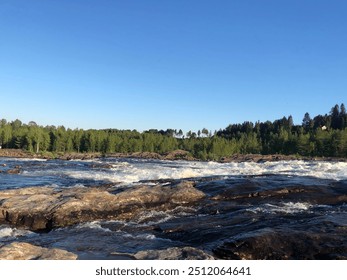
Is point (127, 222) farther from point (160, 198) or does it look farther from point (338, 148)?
point (338, 148)

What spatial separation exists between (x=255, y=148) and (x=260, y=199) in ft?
402

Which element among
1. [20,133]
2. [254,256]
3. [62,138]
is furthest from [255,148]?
[254,256]

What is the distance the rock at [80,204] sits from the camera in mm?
17000

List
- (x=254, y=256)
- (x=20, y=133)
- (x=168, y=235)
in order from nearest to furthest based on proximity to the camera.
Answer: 1. (x=254, y=256)
2. (x=168, y=235)
3. (x=20, y=133)

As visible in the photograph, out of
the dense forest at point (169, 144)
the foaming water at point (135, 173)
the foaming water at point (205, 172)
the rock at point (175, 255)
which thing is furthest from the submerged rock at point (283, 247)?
the dense forest at point (169, 144)

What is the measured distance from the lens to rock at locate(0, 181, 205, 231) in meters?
17.0

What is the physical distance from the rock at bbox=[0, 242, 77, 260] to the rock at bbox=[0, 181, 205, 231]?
20.6 feet

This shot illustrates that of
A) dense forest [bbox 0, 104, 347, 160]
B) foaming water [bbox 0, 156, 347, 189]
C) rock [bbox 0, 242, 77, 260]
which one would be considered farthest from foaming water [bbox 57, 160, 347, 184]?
dense forest [bbox 0, 104, 347, 160]

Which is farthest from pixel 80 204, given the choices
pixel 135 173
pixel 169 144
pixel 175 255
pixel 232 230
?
pixel 169 144

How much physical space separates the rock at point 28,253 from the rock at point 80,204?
248 inches

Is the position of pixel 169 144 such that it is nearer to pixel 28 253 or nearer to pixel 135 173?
pixel 135 173

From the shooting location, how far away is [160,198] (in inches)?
793

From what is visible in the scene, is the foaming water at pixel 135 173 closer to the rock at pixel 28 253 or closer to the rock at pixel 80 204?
the rock at pixel 80 204
